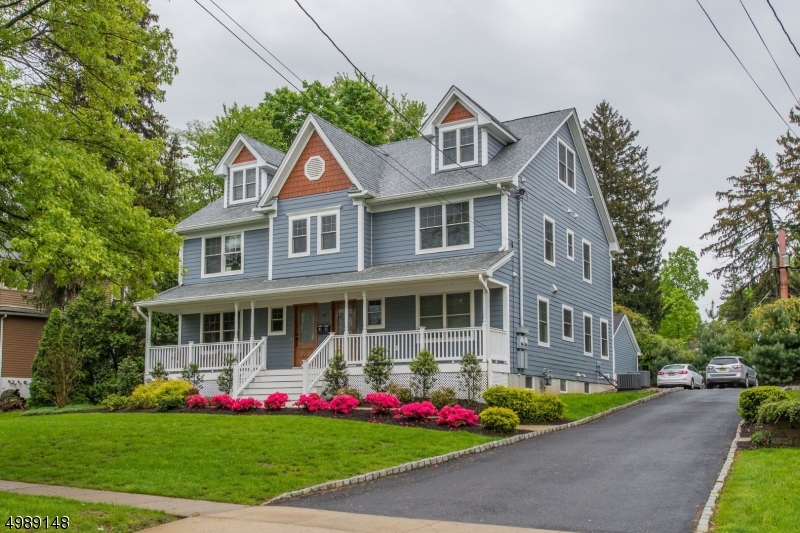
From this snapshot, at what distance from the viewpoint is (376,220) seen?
26828mm

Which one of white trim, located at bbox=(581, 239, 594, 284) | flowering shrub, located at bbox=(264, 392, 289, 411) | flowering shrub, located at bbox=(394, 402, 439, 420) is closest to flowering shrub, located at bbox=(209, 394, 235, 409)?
flowering shrub, located at bbox=(264, 392, 289, 411)

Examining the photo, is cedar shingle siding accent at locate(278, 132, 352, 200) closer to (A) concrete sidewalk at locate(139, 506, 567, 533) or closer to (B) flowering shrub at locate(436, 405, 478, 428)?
(B) flowering shrub at locate(436, 405, 478, 428)

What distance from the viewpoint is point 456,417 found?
60.6 feet

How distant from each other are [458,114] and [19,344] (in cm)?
2228

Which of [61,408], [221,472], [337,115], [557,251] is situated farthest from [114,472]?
[337,115]

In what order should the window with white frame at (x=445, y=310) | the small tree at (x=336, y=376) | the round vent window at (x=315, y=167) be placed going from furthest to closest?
the round vent window at (x=315, y=167)
the window with white frame at (x=445, y=310)
the small tree at (x=336, y=376)

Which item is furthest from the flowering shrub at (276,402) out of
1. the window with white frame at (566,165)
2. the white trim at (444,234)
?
the window with white frame at (566,165)

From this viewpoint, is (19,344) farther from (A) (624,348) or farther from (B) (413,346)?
(A) (624,348)

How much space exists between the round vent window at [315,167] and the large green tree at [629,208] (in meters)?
32.2

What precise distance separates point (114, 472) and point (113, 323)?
17.1 meters

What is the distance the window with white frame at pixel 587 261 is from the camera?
30.8 m

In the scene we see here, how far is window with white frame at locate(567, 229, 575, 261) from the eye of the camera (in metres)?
29.2

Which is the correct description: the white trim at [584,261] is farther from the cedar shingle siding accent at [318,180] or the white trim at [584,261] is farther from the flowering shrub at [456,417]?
the flowering shrub at [456,417]

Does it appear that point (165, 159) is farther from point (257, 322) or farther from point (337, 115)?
point (257, 322)
